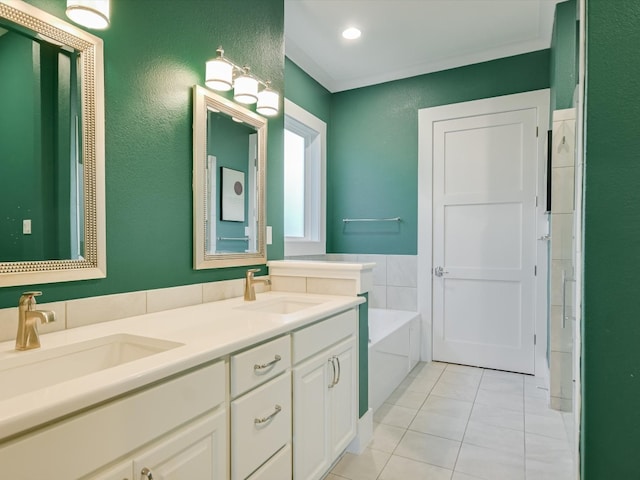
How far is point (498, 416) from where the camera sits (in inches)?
97.3

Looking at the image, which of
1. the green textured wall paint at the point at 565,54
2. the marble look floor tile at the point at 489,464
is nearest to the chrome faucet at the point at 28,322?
the marble look floor tile at the point at 489,464

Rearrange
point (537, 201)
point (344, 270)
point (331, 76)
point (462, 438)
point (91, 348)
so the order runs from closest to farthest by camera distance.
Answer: point (91, 348), point (344, 270), point (462, 438), point (537, 201), point (331, 76)

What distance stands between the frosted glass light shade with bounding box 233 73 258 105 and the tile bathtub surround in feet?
3.20

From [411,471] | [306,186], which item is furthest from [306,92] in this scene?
[411,471]

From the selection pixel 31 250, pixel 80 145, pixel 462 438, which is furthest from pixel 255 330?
A: pixel 462 438

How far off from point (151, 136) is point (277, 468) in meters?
1.41

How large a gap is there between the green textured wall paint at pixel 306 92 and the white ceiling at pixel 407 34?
0.08 meters

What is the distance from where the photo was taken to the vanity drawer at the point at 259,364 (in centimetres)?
120

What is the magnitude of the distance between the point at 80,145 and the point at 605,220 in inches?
71.3

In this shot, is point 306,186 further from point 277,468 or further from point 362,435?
point 277,468

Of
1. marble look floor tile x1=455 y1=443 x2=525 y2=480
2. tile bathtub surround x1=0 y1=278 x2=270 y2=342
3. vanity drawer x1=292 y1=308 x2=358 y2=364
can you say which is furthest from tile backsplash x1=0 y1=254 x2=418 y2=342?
marble look floor tile x1=455 y1=443 x2=525 y2=480

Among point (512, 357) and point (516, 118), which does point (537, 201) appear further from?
point (512, 357)

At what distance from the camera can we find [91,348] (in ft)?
3.88

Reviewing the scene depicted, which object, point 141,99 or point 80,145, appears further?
point 141,99
